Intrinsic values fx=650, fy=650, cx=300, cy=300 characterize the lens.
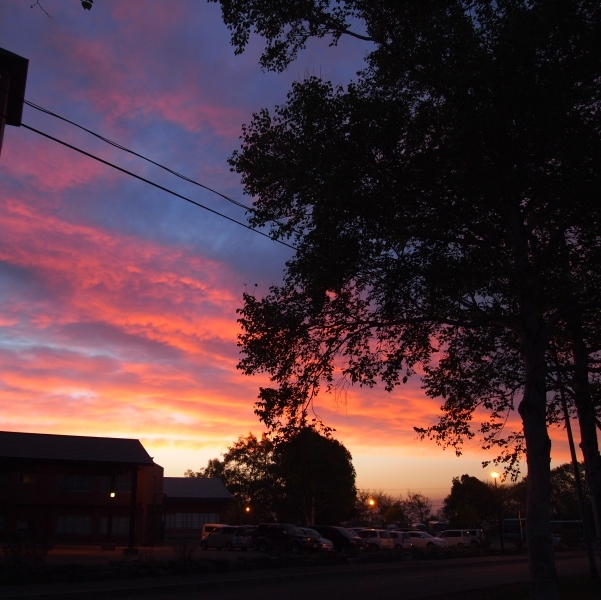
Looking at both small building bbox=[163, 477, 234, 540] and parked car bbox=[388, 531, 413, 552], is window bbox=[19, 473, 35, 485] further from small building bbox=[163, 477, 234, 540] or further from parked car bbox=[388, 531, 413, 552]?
parked car bbox=[388, 531, 413, 552]

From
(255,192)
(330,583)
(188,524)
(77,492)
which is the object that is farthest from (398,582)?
(188,524)

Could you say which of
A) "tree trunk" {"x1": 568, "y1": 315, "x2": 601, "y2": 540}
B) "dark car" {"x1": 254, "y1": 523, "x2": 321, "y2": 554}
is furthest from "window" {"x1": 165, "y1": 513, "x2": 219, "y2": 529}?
"tree trunk" {"x1": 568, "y1": 315, "x2": 601, "y2": 540}

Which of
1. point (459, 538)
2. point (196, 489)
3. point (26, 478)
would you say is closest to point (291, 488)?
point (196, 489)

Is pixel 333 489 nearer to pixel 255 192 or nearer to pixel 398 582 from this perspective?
pixel 398 582

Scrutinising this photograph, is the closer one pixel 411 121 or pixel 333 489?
pixel 411 121

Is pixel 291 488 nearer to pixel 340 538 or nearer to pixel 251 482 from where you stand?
pixel 251 482

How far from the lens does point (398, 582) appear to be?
71.5 feet

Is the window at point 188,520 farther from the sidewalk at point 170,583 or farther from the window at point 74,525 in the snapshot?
the sidewalk at point 170,583

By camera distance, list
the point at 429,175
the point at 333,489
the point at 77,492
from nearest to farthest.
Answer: the point at 429,175
the point at 77,492
the point at 333,489

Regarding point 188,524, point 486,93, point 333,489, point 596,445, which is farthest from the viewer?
point 333,489

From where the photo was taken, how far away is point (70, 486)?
47844 mm

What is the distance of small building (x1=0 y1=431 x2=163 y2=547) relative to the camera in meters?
45.4

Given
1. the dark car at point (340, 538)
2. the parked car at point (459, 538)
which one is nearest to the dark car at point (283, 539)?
the dark car at point (340, 538)

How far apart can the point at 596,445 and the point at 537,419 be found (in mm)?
7280
